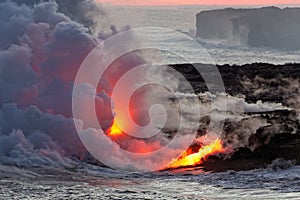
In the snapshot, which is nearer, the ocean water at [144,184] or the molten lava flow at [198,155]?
the ocean water at [144,184]

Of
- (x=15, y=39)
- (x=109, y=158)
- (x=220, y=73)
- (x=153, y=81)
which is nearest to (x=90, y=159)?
(x=109, y=158)

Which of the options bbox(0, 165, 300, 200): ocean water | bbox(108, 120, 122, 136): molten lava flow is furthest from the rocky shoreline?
bbox(108, 120, 122, 136): molten lava flow

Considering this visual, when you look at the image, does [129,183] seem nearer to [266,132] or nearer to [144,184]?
[144,184]

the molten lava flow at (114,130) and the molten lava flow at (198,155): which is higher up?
the molten lava flow at (114,130)

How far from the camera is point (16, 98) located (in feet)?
99.7

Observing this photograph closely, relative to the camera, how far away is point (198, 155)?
93.0 feet

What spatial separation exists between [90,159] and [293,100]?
77.3 ft

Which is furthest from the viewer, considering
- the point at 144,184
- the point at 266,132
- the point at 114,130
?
the point at 266,132

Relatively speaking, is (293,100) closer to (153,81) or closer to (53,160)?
(153,81)

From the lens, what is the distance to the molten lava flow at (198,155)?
2736 centimetres

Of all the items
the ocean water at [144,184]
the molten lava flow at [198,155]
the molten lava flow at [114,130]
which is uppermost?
the molten lava flow at [114,130]

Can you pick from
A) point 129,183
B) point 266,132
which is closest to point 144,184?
point 129,183

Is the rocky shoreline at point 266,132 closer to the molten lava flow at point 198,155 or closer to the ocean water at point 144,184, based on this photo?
the molten lava flow at point 198,155

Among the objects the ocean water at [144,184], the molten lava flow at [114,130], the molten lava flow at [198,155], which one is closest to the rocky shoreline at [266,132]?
the molten lava flow at [198,155]
